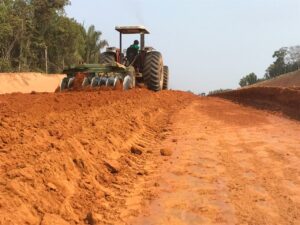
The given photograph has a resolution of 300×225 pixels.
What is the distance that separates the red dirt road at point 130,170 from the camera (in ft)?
13.6

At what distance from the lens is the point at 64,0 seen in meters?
39.4

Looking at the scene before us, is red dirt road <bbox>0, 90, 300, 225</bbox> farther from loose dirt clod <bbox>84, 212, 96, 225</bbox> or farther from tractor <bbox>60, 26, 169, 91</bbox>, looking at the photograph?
tractor <bbox>60, 26, 169, 91</bbox>

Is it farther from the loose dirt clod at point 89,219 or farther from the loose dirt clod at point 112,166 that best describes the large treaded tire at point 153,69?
the loose dirt clod at point 89,219

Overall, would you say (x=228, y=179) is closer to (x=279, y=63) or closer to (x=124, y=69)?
(x=124, y=69)

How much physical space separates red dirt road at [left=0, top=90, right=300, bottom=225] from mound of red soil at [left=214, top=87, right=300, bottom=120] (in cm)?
563

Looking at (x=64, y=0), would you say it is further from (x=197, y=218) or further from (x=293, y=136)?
(x=197, y=218)

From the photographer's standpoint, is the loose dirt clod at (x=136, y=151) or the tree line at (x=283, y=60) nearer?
the loose dirt clod at (x=136, y=151)

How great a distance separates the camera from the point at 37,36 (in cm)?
4000

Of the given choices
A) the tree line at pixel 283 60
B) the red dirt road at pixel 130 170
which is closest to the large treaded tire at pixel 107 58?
the red dirt road at pixel 130 170

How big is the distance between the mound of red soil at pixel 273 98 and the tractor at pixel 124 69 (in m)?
3.86

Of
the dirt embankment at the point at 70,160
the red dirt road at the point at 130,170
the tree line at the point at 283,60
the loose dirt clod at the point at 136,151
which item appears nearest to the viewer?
the dirt embankment at the point at 70,160

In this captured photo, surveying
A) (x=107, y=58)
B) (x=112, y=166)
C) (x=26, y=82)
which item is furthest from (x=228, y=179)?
(x=26, y=82)

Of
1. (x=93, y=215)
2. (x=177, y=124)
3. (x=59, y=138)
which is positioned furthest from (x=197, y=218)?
(x=177, y=124)

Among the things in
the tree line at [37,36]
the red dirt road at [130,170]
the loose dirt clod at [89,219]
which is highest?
the tree line at [37,36]
